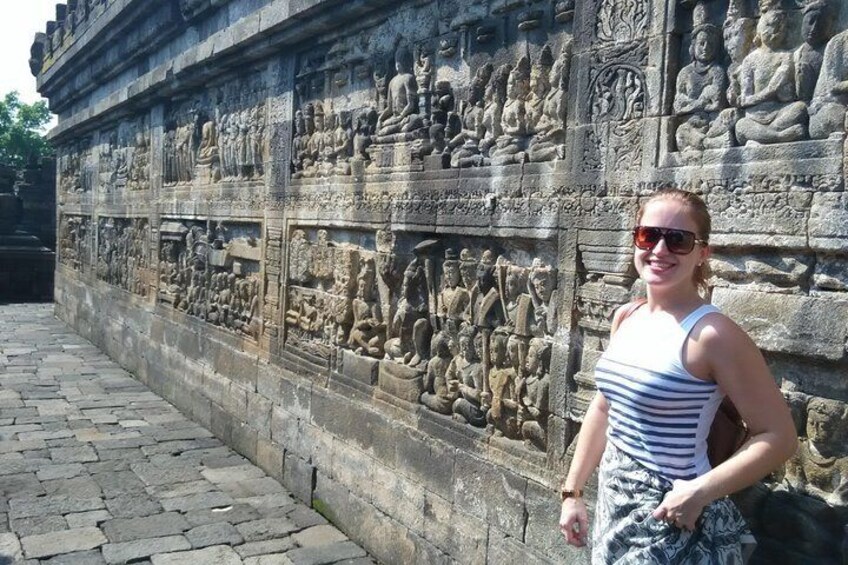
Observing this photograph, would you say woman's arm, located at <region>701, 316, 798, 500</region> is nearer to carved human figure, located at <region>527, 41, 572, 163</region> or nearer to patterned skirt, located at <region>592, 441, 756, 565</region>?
patterned skirt, located at <region>592, 441, 756, 565</region>

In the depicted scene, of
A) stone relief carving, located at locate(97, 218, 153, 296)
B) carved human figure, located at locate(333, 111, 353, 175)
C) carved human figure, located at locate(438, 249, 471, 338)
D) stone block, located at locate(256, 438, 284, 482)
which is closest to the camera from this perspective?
carved human figure, located at locate(438, 249, 471, 338)

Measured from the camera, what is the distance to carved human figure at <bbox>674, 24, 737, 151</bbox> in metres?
3.18

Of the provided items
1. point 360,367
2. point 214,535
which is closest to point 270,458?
point 214,535

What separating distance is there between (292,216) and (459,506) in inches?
125

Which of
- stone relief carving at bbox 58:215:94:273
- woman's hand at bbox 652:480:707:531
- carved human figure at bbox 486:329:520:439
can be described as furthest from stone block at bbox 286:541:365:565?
stone relief carving at bbox 58:215:94:273

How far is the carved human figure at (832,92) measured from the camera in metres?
2.75

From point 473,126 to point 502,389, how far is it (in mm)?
1559

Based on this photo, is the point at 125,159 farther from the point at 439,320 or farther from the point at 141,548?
the point at 439,320

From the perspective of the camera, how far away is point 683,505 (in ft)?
6.88

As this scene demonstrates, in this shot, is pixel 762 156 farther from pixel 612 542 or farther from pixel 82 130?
pixel 82 130

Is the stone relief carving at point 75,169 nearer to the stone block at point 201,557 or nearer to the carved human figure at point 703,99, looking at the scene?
the stone block at point 201,557

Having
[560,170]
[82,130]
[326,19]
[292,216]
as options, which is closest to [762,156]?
[560,170]

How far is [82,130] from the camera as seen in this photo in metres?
A: 14.3

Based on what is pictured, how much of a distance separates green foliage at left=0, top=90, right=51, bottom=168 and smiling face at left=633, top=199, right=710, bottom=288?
47.4 m
